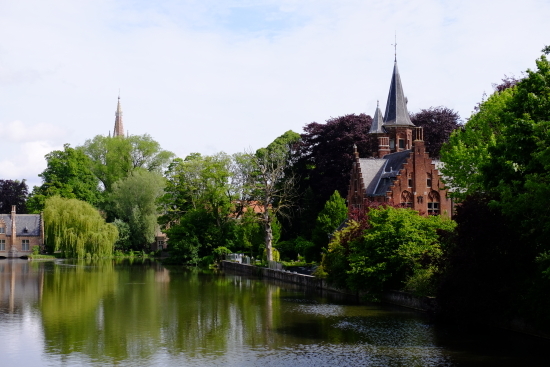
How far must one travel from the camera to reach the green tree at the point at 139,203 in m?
67.1

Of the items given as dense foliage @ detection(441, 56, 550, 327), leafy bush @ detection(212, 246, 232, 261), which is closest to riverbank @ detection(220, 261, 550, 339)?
dense foliage @ detection(441, 56, 550, 327)

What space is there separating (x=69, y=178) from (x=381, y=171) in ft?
135

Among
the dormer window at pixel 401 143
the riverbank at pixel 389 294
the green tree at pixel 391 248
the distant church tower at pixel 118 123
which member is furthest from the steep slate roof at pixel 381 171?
the distant church tower at pixel 118 123

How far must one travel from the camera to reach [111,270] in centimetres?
4856

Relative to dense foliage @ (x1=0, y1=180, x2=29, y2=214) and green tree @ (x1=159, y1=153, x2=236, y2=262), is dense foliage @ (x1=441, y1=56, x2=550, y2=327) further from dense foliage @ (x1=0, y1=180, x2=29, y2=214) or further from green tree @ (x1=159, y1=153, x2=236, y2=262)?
dense foliage @ (x1=0, y1=180, x2=29, y2=214)

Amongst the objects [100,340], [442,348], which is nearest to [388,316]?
[442,348]

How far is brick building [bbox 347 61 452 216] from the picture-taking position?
40.1 metres

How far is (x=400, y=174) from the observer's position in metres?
40.0

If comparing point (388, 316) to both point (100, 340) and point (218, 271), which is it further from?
point (218, 271)

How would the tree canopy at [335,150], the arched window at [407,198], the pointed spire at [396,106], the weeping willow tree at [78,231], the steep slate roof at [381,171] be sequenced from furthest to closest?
1. the weeping willow tree at [78,231]
2. the tree canopy at [335,150]
3. the pointed spire at [396,106]
4. the steep slate roof at [381,171]
5. the arched window at [407,198]

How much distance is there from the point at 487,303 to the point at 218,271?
32.6 metres

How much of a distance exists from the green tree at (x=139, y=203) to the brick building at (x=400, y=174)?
90.9ft

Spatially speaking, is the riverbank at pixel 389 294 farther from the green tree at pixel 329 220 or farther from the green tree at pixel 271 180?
the green tree at pixel 329 220

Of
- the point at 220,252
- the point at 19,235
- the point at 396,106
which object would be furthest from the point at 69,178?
the point at 396,106
